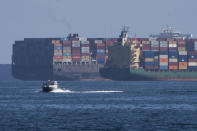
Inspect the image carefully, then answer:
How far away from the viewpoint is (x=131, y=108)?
78875mm

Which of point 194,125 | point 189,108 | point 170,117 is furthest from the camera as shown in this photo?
point 189,108

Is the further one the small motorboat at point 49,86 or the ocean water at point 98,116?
the small motorboat at point 49,86

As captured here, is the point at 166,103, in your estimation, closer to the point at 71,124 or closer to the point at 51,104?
the point at 51,104

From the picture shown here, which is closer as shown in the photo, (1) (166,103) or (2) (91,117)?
(2) (91,117)

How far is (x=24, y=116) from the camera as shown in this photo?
226 feet

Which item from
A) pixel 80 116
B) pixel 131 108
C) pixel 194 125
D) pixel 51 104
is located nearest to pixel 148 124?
pixel 194 125

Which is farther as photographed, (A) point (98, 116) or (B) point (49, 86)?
(B) point (49, 86)

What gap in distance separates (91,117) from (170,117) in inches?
282

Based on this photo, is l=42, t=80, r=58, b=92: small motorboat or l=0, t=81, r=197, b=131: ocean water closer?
l=0, t=81, r=197, b=131: ocean water

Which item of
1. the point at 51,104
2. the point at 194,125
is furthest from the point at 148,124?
the point at 51,104

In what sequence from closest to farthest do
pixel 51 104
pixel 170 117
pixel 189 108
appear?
1. pixel 170 117
2. pixel 189 108
3. pixel 51 104

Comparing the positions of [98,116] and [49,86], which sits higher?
[49,86]

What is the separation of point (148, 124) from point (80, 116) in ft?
30.8

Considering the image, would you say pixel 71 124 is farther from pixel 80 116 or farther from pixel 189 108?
pixel 189 108
